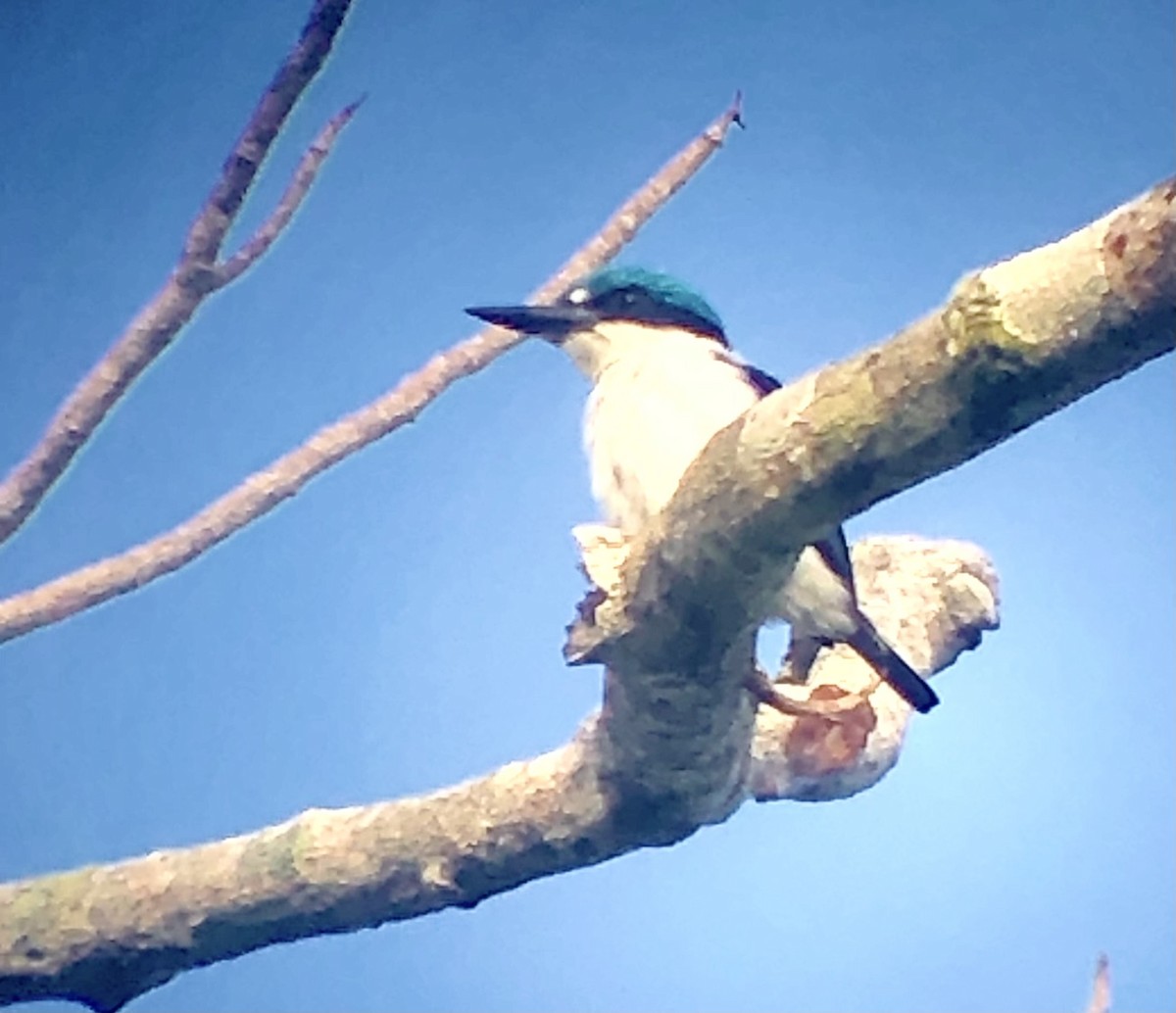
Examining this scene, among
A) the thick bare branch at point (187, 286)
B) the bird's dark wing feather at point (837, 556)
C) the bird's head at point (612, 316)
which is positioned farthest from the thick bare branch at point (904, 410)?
the bird's head at point (612, 316)

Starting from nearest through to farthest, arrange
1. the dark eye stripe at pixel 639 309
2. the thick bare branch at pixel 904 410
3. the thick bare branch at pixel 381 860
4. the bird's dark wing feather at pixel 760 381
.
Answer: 1. the thick bare branch at pixel 904 410
2. the thick bare branch at pixel 381 860
3. the bird's dark wing feather at pixel 760 381
4. the dark eye stripe at pixel 639 309

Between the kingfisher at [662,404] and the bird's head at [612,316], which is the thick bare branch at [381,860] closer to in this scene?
the kingfisher at [662,404]

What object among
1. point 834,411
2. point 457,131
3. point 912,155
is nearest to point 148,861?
point 834,411

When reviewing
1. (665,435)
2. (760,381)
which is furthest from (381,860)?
(760,381)

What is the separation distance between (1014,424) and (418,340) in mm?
1205

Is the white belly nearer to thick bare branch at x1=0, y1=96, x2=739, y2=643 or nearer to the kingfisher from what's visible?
the kingfisher

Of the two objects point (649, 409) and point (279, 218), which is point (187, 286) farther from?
point (649, 409)

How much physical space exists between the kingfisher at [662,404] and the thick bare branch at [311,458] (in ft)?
0.46

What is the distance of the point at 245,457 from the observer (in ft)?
5.90

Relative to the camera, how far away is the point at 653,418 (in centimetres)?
133

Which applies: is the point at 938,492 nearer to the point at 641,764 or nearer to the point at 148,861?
the point at 641,764

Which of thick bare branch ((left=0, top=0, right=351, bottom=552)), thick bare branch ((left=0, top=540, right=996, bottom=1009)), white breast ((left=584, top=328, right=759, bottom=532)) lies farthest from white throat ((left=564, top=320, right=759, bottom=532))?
thick bare branch ((left=0, top=0, right=351, bottom=552))

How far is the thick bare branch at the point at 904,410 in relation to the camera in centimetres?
67

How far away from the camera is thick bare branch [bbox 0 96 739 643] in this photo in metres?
1.61
